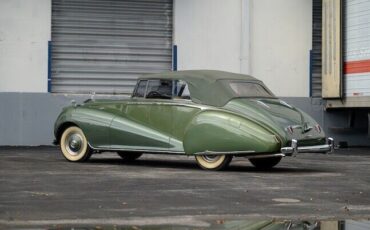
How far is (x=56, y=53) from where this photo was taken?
1958cm

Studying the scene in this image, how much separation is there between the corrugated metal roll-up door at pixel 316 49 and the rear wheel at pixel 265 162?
8987 mm

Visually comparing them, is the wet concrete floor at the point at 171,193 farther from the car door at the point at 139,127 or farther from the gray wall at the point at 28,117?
the gray wall at the point at 28,117

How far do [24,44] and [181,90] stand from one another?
7.81 m

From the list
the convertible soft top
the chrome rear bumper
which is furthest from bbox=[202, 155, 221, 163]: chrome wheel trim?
the chrome rear bumper

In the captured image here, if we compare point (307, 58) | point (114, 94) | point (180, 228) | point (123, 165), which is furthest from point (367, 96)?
point (180, 228)

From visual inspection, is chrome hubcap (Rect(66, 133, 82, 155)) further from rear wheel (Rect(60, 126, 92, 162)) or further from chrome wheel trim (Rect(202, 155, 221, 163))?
chrome wheel trim (Rect(202, 155, 221, 163))

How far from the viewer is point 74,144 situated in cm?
1345

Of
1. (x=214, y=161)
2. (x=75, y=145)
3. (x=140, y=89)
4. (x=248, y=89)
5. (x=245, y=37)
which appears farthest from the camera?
(x=245, y=37)

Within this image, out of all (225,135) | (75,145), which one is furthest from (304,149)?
(75,145)

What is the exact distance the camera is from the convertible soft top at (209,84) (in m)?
12.2

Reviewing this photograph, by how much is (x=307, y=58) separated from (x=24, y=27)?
25.7 ft

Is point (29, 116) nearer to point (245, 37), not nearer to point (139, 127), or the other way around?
point (245, 37)

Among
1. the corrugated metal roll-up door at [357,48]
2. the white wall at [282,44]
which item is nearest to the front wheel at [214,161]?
the corrugated metal roll-up door at [357,48]

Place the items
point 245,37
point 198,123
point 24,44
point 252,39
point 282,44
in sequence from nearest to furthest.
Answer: point 198,123, point 24,44, point 245,37, point 252,39, point 282,44
